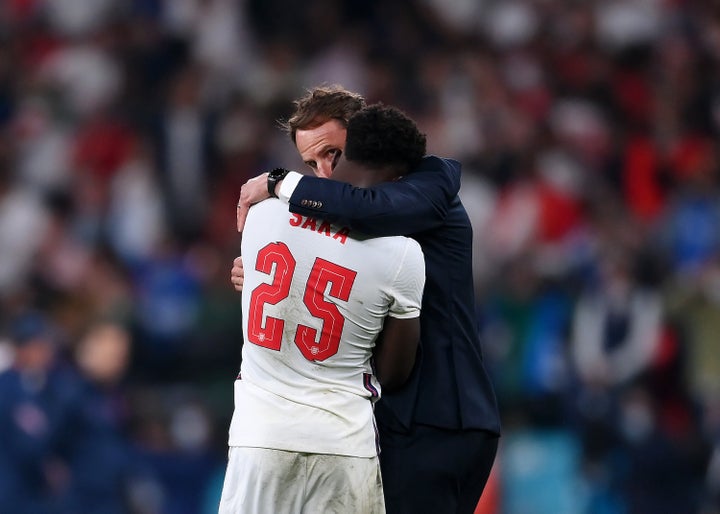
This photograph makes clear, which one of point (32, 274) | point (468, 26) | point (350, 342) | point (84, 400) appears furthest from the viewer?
point (468, 26)

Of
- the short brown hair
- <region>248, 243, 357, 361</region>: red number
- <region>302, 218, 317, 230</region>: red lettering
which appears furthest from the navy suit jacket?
the short brown hair

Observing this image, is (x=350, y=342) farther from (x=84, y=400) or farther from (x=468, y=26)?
(x=468, y=26)

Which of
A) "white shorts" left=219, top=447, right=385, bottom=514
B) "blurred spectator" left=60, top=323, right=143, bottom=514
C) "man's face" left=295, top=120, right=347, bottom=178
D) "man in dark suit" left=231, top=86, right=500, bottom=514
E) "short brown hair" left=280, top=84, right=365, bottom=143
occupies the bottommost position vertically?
"blurred spectator" left=60, top=323, right=143, bottom=514

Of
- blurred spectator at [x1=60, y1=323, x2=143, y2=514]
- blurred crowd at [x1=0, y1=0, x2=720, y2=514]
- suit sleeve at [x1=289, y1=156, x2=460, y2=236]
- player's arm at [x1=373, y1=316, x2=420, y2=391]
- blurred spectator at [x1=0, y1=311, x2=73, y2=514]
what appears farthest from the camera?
blurred crowd at [x1=0, y1=0, x2=720, y2=514]

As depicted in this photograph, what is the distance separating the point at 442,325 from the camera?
358cm

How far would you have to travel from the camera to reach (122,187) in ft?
31.2

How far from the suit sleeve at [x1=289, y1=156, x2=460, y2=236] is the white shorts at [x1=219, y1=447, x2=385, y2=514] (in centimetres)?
62

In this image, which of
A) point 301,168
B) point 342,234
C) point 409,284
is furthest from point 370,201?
point 301,168

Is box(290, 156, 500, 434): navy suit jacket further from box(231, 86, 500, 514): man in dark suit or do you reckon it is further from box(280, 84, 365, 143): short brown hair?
box(280, 84, 365, 143): short brown hair

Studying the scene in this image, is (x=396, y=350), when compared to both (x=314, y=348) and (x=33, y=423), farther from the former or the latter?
(x=33, y=423)

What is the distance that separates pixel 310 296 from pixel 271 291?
0.35ft

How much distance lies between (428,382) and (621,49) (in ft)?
24.7

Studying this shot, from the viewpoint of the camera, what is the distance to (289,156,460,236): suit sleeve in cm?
334

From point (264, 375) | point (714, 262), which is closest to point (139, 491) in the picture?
point (714, 262)
